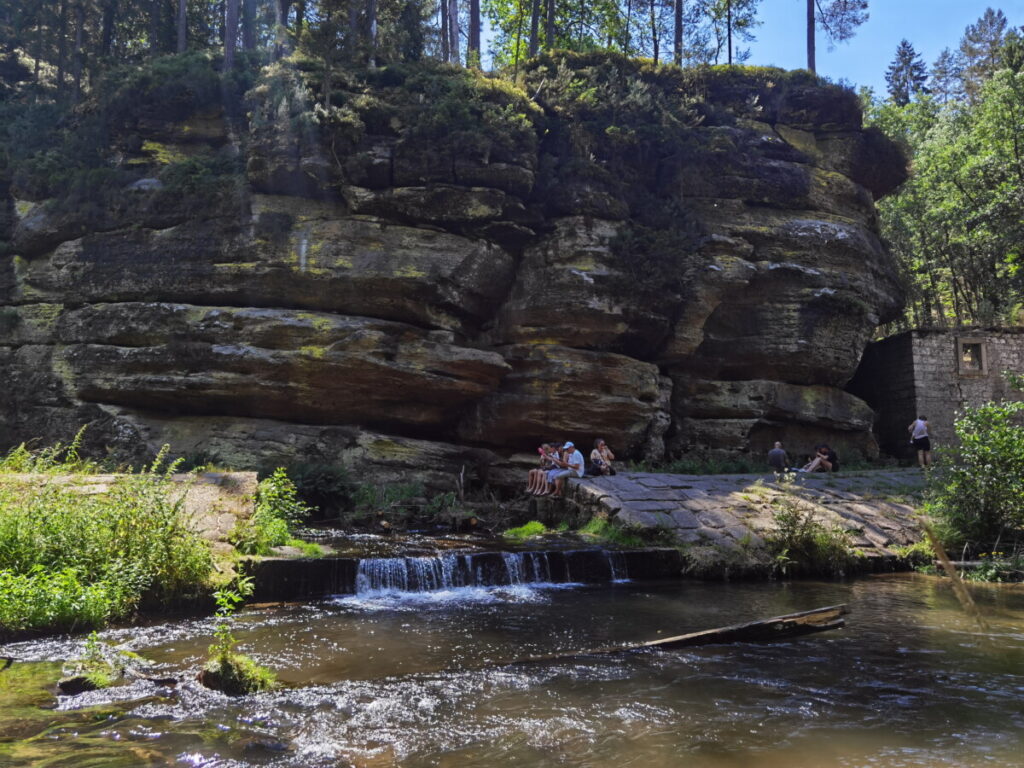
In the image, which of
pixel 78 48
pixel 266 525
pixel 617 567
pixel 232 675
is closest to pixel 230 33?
pixel 78 48

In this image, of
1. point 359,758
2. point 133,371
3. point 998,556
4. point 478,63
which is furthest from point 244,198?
point 998,556

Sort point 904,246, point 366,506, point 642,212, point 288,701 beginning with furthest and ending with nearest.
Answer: point 904,246
point 642,212
point 366,506
point 288,701

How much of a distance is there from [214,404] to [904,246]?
93.9 ft

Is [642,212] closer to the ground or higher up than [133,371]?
higher up

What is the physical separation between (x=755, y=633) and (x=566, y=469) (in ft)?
28.2

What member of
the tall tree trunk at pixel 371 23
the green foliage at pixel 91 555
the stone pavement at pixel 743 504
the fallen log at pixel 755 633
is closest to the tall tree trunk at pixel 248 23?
the tall tree trunk at pixel 371 23

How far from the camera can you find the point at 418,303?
60.0 ft

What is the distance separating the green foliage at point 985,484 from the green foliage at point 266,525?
36.8ft

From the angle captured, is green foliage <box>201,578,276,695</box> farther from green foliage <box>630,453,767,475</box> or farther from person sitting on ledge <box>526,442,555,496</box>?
green foliage <box>630,453,767,475</box>

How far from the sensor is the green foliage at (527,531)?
13041 millimetres

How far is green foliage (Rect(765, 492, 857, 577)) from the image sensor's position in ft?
37.7

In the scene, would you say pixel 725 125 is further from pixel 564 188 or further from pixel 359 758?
pixel 359 758

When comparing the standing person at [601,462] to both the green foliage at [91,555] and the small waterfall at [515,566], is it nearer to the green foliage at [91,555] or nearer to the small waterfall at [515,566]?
the small waterfall at [515,566]

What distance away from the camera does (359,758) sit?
416cm
